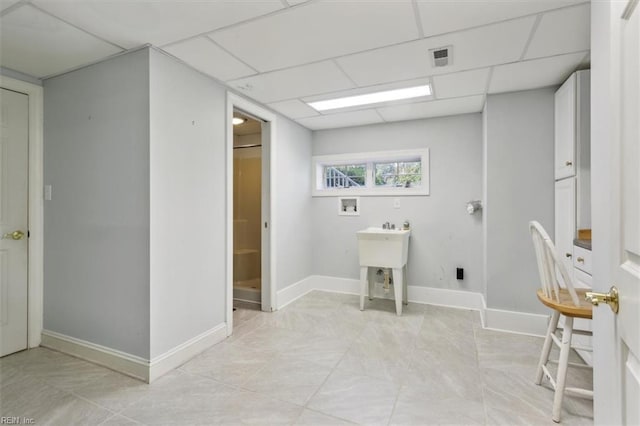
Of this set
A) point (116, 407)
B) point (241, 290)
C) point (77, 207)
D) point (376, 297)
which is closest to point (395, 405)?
point (116, 407)

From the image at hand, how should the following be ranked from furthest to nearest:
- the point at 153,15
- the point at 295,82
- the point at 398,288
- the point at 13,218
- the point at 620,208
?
the point at 398,288
the point at 295,82
the point at 13,218
the point at 153,15
the point at 620,208

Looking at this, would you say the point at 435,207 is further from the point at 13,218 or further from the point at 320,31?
the point at 13,218

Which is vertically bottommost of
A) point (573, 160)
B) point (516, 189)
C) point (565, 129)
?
point (516, 189)

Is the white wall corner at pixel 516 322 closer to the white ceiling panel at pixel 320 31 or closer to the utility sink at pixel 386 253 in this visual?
the utility sink at pixel 386 253

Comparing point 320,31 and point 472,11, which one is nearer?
point 472,11

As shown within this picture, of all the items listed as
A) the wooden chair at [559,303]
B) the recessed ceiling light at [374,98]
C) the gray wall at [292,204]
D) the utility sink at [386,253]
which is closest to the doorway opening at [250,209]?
the gray wall at [292,204]

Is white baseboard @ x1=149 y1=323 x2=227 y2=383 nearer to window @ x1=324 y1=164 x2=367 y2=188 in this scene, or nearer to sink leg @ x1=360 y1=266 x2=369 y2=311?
sink leg @ x1=360 y1=266 x2=369 y2=311

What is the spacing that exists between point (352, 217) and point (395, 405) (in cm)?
243

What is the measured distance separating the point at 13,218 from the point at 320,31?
2.68 m

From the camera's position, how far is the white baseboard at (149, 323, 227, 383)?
1.99 metres

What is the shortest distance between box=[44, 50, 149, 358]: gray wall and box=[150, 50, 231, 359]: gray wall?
7cm

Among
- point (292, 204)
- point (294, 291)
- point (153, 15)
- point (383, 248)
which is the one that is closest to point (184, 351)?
point (294, 291)

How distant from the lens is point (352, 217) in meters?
3.92

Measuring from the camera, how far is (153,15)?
5.44 ft
